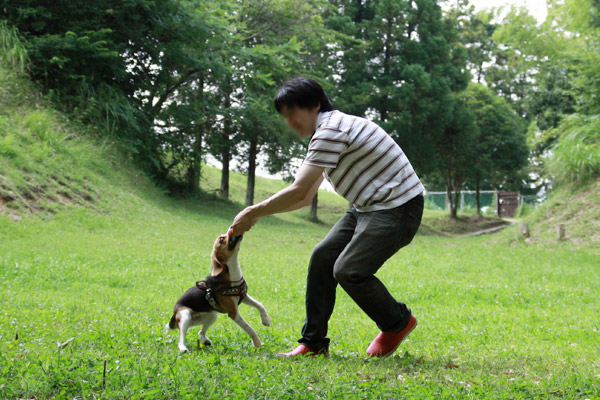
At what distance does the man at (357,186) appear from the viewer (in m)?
3.97

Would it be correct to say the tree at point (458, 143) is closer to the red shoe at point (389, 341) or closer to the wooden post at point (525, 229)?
the wooden post at point (525, 229)

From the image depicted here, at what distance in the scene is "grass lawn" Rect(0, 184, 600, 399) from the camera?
3.42 m

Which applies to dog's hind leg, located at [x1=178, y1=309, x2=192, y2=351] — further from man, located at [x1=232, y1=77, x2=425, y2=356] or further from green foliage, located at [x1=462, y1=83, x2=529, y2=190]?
green foliage, located at [x1=462, y1=83, x2=529, y2=190]

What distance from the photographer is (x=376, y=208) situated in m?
4.17

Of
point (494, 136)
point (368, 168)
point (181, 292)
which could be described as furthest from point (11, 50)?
point (494, 136)

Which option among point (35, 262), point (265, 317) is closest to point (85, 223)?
point (35, 262)

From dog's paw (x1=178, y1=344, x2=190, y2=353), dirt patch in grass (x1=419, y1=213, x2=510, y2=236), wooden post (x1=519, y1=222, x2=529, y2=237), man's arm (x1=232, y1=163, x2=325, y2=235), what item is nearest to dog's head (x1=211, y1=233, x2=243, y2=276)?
man's arm (x1=232, y1=163, x2=325, y2=235)

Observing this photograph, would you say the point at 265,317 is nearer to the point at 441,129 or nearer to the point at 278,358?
the point at 278,358

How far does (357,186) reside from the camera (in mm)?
4180

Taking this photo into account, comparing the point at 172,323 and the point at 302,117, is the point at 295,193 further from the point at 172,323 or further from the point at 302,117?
the point at 172,323

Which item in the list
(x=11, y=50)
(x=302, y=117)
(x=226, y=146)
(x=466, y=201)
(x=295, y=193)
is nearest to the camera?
(x=295, y=193)

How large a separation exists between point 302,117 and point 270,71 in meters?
18.0

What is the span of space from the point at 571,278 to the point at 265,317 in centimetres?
791

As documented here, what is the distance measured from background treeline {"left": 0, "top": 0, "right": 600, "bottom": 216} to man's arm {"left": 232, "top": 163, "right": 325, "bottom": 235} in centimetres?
1436
